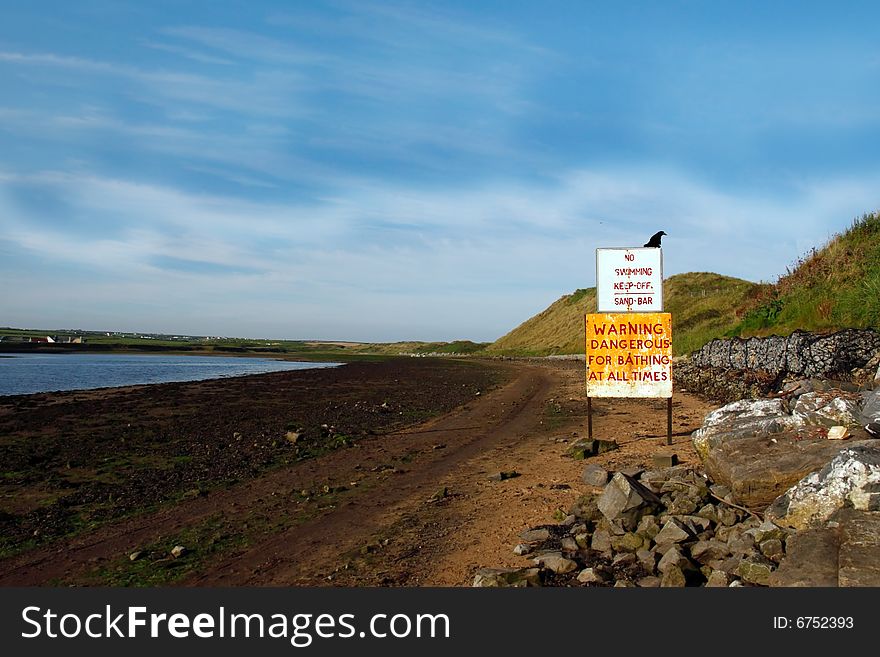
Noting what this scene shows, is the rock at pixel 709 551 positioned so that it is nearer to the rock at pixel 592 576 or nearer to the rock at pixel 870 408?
the rock at pixel 592 576

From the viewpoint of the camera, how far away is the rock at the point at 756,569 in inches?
207

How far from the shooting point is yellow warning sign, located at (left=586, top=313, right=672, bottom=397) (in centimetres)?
1287

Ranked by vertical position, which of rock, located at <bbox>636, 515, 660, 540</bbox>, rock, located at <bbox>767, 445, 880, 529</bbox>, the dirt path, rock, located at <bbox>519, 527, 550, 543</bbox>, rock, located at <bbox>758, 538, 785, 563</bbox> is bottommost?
the dirt path

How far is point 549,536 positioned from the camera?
7.47m

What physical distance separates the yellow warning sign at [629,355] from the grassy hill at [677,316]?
2846 cm

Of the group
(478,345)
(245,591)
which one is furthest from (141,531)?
(478,345)

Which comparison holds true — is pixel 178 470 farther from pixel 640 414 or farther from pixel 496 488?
pixel 640 414

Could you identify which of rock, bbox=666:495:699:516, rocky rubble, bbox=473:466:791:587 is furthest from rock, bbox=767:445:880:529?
rock, bbox=666:495:699:516

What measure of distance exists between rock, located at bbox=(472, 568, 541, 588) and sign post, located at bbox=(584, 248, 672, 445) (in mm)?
7461

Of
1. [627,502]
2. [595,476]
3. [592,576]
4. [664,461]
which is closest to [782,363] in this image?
[664,461]

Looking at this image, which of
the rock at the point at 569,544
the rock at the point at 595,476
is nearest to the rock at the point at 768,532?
the rock at the point at 569,544

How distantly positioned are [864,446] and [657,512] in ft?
7.95

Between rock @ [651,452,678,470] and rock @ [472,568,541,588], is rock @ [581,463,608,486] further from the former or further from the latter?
rock @ [472,568,541,588]

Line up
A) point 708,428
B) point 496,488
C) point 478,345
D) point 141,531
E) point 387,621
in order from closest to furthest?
1. point 387,621
2. point 141,531
3. point 708,428
4. point 496,488
5. point 478,345
